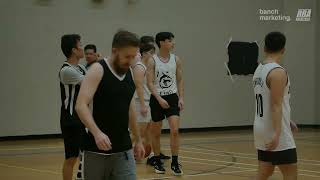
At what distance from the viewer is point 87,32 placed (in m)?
14.8

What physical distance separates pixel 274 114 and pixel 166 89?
13.6 ft

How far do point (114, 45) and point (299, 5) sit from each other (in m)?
13.9

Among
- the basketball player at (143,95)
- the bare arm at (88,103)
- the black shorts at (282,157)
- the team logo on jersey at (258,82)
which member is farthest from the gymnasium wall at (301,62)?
the bare arm at (88,103)

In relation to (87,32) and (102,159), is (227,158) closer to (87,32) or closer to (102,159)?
(87,32)

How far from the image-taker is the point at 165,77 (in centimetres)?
964

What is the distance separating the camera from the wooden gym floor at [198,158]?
30.6ft

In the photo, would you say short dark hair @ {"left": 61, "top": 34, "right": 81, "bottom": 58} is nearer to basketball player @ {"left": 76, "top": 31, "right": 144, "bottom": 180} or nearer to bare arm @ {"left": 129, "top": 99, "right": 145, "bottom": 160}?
bare arm @ {"left": 129, "top": 99, "right": 145, "bottom": 160}

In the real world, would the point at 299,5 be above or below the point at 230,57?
above

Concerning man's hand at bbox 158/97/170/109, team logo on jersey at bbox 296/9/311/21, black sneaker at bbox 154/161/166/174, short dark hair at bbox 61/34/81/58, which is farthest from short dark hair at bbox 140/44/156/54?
team logo on jersey at bbox 296/9/311/21

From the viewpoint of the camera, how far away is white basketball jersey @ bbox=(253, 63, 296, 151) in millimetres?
5703

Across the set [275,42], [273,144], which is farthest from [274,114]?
[275,42]

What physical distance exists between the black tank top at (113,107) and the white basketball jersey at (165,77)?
15.5ft

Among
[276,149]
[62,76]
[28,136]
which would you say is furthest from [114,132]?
[28,136]

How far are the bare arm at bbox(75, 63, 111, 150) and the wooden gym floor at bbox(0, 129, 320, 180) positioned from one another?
4581 millimetres
